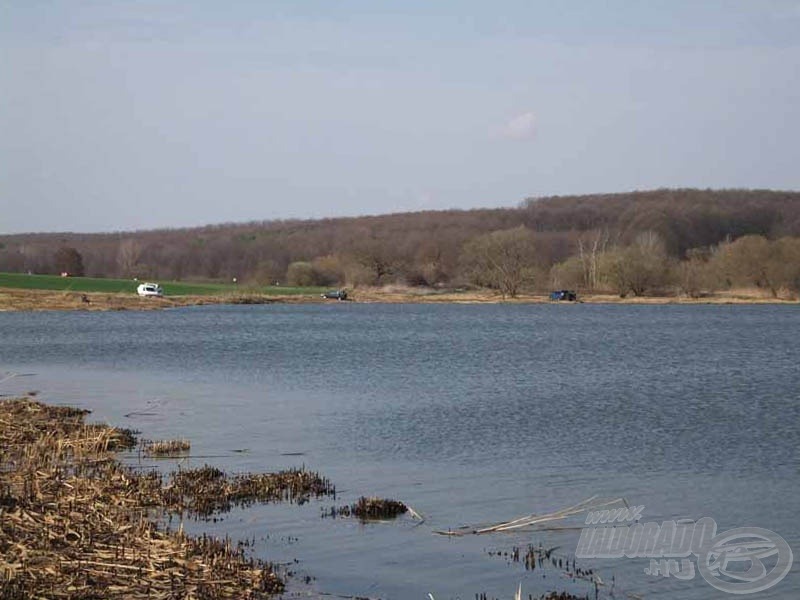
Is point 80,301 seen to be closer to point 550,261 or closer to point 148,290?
point 148,290

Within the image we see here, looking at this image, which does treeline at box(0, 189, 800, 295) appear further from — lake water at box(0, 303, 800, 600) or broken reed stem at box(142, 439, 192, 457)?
broken reed stem at box(142, 439, 192, 457)

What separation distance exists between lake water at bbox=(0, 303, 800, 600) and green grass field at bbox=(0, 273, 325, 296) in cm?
5137

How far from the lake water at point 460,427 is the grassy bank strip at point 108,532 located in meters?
0.98

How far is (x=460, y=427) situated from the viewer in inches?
1081

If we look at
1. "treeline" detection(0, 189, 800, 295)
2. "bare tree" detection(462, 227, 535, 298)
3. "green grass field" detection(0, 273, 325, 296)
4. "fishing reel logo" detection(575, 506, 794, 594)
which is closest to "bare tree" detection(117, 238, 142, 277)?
"treeline" detection(0, 189, 800, 295)

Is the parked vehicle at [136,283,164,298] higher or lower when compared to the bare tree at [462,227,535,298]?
lower

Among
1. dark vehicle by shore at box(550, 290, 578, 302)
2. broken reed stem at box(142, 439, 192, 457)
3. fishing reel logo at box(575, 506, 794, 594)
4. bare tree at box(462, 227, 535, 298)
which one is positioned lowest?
fishing reel logo at box(575, 506, 794, 594)

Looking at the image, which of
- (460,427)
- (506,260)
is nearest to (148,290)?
(506,260)

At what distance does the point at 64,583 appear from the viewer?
38.4ft

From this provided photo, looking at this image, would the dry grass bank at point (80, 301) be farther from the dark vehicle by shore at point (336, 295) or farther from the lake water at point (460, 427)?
the lake water at point (460, 427)

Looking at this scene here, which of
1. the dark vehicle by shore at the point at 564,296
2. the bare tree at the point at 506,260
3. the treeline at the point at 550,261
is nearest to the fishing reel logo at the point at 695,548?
the treeline at the point at 550,261

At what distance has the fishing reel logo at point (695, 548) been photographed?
14.1 meters

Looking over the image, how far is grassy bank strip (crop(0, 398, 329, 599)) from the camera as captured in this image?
11945 millimetres

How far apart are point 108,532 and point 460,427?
14.4 metres
